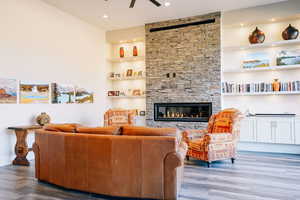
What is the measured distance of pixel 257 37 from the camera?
574cm

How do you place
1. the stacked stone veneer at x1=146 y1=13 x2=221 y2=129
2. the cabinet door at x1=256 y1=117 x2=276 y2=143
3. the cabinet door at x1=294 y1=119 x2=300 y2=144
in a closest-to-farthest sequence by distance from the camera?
the cabinet door at x1=294 y1=119 x2=300 y2=144 < the cabinet door at x1=256 y1=117 x2=276 y2=143 < the stacked stone veneer at x1=146 y1=13 x2=221 y2=129

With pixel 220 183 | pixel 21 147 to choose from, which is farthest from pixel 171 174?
pixel 21 147

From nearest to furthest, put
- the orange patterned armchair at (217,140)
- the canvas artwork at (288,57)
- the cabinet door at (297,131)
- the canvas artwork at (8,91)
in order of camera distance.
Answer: the orange patterned armchair at (217,140) < the canvas artwork at (8,91) < the cabinet door at (297,131) < the canvas artwork at (288,57)

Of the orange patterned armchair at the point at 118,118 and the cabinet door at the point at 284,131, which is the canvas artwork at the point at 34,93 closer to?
the orange patterned armchair at the point at 118,118

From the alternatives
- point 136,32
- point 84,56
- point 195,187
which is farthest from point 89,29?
point 195,187

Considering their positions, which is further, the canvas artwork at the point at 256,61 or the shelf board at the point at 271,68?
the canvas artwork at the point at 256,61

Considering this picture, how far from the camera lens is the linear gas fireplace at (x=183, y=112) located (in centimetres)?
616

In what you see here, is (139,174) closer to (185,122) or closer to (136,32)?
(185,122)

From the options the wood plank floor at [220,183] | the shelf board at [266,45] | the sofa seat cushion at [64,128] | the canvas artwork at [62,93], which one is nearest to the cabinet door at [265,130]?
the wood plank floor at [220,183]

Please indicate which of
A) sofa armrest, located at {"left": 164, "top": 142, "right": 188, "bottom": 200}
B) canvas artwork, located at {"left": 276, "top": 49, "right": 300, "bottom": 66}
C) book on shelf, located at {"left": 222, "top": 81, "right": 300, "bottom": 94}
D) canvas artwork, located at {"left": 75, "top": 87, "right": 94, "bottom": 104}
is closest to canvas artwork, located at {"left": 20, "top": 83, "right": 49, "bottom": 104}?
canvas artwork, located at {"left": 75, "top": 87, "right": 94, "bottom": 104}

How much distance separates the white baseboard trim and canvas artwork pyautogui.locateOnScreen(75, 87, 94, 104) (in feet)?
14.0

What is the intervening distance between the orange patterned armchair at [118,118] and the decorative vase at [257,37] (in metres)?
3.67

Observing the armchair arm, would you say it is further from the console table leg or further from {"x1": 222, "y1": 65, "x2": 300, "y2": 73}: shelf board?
the console table leg

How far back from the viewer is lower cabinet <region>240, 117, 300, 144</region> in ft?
16.9
